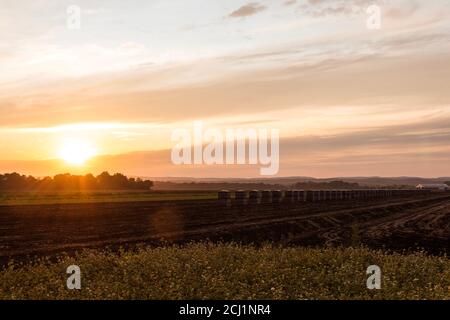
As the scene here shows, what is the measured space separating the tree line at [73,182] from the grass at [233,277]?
273 ft

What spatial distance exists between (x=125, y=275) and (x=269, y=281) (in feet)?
11.8

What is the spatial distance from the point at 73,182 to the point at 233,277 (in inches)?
3957

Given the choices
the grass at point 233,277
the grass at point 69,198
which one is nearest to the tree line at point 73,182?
the grass at point 69,198

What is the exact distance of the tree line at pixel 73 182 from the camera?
329 ft

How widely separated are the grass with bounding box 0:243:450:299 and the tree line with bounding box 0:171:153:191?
83.2 m

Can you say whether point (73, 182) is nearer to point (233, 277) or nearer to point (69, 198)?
A: point (69, 198)

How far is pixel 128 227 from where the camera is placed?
3045 centimetres

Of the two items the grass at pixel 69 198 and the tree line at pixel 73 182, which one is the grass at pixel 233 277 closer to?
the grass at pixel 69 198

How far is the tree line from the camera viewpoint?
100 metres

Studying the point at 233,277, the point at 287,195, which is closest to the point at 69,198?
the point at 287,195

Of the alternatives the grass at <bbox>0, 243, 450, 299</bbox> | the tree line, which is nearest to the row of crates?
the grass at <bbox>0, 243, 450, 299</bbox>

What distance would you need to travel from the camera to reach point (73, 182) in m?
110

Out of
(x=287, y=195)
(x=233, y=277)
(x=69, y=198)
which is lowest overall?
(x=287, y=195)
